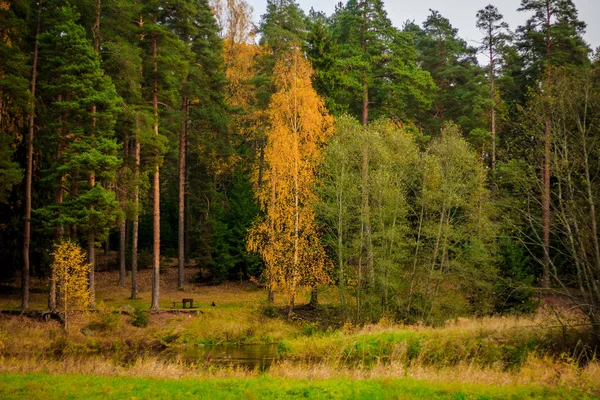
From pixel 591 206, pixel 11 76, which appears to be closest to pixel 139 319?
pixel 11 76

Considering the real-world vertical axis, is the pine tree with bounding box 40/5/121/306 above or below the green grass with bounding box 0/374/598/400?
above

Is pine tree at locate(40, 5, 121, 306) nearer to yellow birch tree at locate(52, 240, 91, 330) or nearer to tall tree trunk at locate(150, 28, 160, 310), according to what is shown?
yellow birch tree at locate(52, 240, 91, 330)

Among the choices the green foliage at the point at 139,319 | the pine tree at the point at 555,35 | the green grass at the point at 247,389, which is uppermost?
the pine tree at the point at 555,35

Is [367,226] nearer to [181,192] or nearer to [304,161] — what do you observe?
[304,161]

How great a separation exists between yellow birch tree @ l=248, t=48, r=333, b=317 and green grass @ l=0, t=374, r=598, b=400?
12967 millimetres

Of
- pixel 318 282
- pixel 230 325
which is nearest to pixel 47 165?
pixel 230 325

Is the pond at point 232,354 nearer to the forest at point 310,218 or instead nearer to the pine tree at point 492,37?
the forest at point 310,218

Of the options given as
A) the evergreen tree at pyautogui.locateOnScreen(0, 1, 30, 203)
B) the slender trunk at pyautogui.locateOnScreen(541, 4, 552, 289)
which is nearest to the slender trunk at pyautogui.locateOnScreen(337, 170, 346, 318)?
the slender trunk at pyautogui.locateOnScreen(541, 4, 552, 289)

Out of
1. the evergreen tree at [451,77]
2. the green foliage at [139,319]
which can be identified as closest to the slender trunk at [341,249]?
the green foliage at [139,319]

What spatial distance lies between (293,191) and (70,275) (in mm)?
11847

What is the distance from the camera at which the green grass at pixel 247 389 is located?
10422 mm

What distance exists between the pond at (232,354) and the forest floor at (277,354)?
0.44 m

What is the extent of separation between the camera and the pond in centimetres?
1861

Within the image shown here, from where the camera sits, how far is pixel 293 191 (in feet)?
85.8
